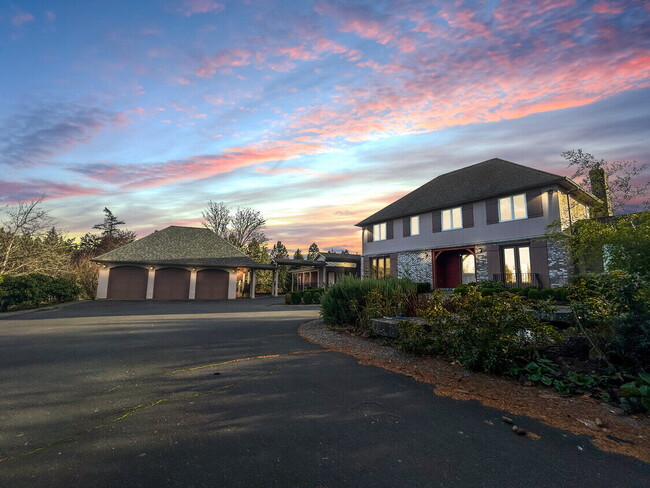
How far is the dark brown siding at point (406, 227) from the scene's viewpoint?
2197 cm

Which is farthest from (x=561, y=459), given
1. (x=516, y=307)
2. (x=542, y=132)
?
(x=542, y=132)

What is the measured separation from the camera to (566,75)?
8195 mm

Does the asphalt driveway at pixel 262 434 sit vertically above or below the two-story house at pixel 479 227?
below

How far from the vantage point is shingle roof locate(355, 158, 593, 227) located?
16.4m

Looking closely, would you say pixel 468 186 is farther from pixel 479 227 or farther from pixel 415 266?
pixel 415 266

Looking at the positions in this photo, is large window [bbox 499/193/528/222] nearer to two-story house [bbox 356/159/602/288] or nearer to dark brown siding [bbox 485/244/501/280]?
two-story house [bbox 356/159/602/288]

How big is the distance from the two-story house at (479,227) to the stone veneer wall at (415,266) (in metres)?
0.07

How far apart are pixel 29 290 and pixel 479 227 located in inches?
958

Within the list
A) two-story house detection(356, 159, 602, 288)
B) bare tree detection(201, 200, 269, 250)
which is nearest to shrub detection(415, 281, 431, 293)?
two-story house detection(356, 159, 602, 288)

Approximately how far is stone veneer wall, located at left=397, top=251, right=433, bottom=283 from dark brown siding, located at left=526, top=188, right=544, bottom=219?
6390 mm

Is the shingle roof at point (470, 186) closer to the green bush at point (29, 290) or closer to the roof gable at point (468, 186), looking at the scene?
the roof gable at point (468, 186)

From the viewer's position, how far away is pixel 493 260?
1733 centimetres

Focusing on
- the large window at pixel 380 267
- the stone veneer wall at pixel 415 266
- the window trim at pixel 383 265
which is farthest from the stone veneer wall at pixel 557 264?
the large window at pixel 380 267

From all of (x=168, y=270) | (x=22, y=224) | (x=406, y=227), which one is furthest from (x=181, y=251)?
(x=406, y=227)
